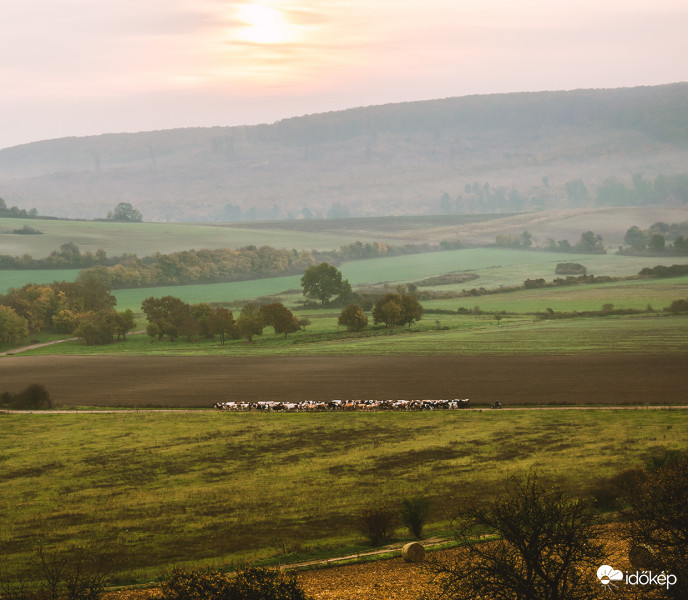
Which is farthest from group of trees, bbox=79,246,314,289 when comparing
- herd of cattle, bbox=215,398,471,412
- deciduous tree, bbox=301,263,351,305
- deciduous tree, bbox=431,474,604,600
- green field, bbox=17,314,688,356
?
deciduous tree, bbox=431,474,604,600

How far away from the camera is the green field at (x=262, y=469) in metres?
30.8

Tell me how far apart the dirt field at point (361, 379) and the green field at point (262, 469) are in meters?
7.46

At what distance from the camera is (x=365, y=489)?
36.4 m

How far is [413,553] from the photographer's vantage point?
2697 cm

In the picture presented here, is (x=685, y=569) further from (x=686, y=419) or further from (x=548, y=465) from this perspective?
(x=686, y=419)

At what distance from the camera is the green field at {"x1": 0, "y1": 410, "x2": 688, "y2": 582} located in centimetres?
3081

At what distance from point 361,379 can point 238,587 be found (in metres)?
52.0

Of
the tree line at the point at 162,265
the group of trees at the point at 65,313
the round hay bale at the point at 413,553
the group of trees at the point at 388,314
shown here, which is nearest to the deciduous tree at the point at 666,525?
the round hay bale at the point at 413,553

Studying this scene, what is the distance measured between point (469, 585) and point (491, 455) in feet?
72.6

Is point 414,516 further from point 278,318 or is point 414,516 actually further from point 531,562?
point 278,318

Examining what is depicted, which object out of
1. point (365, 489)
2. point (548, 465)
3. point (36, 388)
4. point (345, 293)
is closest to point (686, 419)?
point (548, 465)

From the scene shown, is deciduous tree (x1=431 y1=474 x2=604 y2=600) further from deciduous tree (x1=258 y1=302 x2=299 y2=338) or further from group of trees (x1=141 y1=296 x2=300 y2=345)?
group of trees (x1=141 y1=296 x2=300 y2=345)

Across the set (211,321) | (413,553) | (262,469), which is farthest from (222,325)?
(413,553)

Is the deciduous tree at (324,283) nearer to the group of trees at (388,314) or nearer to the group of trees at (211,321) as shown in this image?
the group of trees at (211,321)
